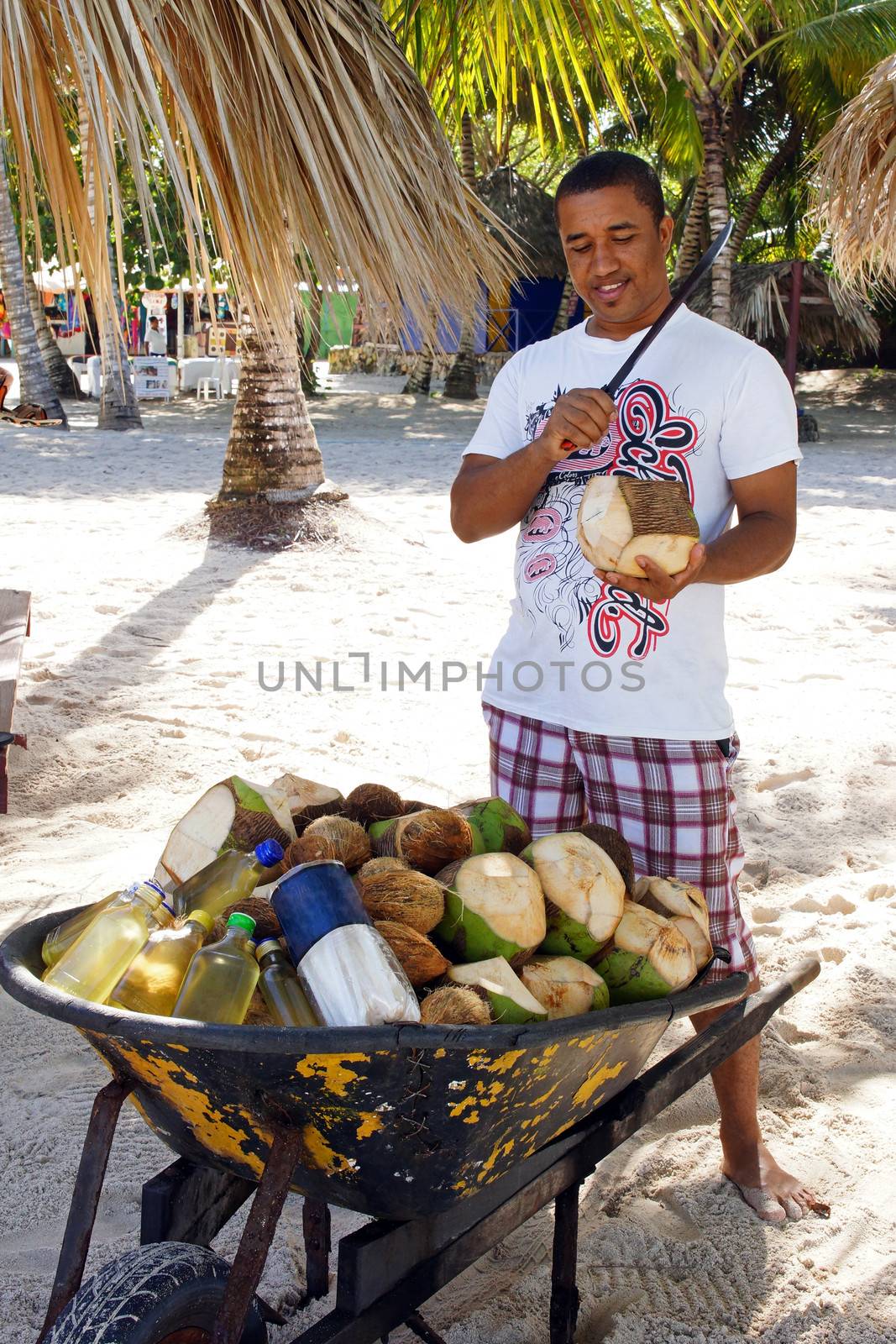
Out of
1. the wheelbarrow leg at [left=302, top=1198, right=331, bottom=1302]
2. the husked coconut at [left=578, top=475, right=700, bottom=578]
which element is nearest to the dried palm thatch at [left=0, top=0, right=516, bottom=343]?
the husked coconut at [left=578, top=475, right=700, bottom=578]

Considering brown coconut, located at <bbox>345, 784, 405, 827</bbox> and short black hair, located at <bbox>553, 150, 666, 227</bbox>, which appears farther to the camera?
short black hair, located at <bbox>553, 150, 666, 227</bbox>

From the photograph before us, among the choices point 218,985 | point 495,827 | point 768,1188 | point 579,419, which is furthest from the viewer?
point 768,1188

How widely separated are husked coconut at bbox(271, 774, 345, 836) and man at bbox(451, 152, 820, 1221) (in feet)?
1.61

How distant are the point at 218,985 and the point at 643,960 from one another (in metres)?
0.58

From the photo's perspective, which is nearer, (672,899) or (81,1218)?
(81,1218)

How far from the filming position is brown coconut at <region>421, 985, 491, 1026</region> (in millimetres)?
1352

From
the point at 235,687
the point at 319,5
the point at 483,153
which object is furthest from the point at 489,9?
the point at 483,153

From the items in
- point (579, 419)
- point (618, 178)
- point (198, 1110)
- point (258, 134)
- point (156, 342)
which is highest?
point (156, 342)

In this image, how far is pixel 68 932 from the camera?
1.56 metres

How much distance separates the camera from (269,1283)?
1960mm

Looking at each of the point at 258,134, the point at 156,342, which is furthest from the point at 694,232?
the point at 258,134

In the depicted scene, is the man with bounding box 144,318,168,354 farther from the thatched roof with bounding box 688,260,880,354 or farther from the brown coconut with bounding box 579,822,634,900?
the brown coconut with bounding box 579,822,634,900

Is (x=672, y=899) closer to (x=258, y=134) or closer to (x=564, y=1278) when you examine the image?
(x=564, y=1278)

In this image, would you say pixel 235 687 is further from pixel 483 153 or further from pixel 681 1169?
pixel 483 153
